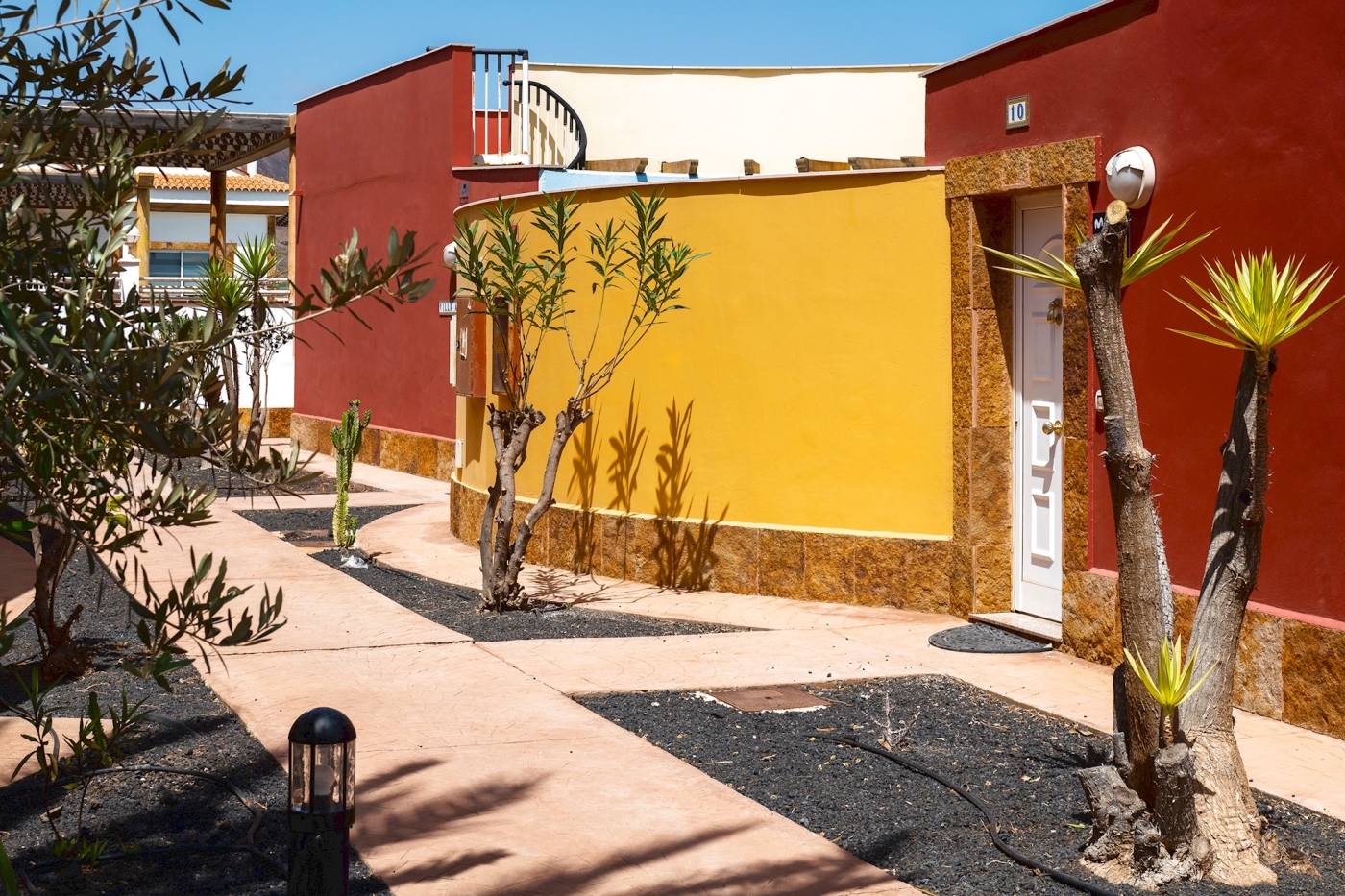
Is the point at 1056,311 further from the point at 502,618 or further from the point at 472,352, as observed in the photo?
the point at 472,352

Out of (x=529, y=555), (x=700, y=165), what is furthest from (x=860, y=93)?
(x=529, y=555)

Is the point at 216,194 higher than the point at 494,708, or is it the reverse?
the point at 216,194

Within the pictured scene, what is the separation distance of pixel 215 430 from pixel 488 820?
250cm

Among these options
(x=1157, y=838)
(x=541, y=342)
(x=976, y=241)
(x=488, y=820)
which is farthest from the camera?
(x=541, y=342)

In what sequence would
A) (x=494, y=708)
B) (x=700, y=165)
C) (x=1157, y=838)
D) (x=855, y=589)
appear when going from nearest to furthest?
(x=1157, y=838) → (x=494, y=708) → (x=855, y=589) → (x=700, y=165)

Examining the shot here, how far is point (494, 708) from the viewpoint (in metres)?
6.37

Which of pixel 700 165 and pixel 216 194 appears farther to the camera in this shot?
pixel 216 194

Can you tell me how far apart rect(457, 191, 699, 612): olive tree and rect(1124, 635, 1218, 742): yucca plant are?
4838 millimetres

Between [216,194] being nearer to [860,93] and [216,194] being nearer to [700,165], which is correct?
[700,165]

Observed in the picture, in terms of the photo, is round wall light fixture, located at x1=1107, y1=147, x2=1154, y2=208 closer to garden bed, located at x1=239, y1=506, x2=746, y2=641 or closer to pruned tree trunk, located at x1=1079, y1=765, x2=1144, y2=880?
garden bed, located at x1=239, y1=506, x2=746, y2=641

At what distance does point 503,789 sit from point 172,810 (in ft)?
3.80

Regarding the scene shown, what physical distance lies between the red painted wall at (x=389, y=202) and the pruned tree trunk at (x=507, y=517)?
782cm

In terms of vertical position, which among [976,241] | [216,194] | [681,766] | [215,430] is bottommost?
[681,766]

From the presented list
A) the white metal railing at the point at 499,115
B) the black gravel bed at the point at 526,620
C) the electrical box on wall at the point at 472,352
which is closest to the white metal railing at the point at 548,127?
the white metal railing at the point at 499,115
